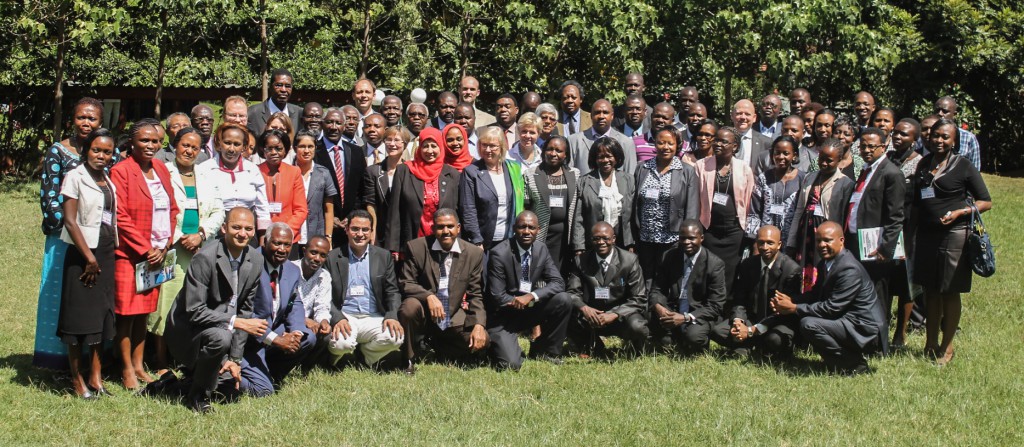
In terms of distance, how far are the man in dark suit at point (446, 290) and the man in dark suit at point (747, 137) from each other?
2.84m

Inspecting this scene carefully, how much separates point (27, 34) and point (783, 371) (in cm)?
1305

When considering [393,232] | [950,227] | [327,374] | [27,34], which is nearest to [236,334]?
[327,374]

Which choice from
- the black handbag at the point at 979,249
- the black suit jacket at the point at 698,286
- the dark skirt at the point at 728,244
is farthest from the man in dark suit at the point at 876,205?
the black suit jacket at the point at 698,286

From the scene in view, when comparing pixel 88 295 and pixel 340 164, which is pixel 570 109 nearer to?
pixel 340 164

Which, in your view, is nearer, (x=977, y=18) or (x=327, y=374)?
(x=327, y=374)

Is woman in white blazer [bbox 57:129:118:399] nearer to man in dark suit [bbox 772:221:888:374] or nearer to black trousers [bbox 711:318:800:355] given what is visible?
black trousers [bbox 711:318:800:355]

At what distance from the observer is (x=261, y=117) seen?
9.51m

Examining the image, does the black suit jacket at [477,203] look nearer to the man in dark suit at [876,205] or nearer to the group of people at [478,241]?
the group of people at [478,241]

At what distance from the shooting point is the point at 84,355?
23.6ft

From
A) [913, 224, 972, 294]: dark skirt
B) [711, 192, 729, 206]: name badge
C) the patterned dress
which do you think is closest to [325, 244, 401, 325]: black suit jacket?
the patterned dress

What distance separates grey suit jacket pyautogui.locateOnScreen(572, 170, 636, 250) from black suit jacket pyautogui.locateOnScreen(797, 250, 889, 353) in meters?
1.64

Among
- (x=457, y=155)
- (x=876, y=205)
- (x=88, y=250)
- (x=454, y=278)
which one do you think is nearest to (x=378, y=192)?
(x=457, y=155)

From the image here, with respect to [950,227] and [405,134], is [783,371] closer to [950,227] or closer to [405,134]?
[950,227]

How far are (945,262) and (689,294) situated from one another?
1.97 metres
